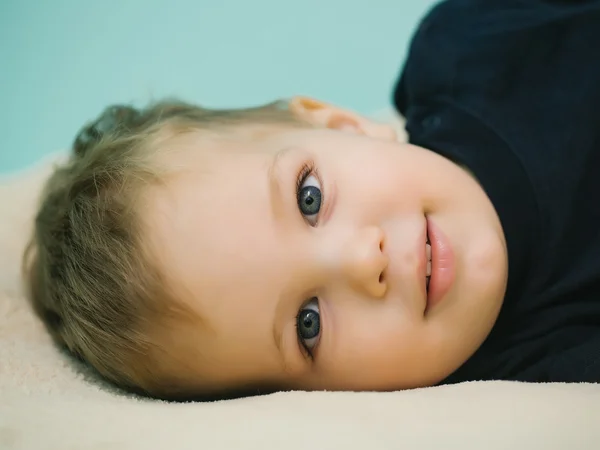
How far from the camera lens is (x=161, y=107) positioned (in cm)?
95

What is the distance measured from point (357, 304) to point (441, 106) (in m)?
0.39

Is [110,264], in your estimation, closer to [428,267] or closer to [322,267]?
[322,267]

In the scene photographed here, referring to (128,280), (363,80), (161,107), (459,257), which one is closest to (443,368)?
(459,257)

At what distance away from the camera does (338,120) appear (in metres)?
0.91

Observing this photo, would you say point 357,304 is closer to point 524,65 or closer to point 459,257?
point 459,257

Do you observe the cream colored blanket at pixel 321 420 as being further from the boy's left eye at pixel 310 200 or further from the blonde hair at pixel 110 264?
the boy's left eye at pixel 310 200

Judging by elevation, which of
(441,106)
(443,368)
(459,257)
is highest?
(441,106)

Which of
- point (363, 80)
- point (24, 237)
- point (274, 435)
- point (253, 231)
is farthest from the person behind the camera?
point (363, 80)

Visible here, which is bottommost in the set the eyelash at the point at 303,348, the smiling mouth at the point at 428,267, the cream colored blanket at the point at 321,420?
the eyelash at the point at 303,348

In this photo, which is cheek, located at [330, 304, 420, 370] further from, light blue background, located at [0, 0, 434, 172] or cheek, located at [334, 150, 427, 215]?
light blue background, located at [0, 0, 434, 172]

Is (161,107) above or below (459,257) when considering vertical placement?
above

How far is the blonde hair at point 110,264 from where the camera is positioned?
0.69m

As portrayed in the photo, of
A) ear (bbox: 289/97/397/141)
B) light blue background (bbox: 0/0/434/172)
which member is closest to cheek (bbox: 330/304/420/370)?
ear (bbox: 289/97/397/141)

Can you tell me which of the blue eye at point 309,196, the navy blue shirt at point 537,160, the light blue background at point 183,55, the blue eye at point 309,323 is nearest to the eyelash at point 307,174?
the blue eye at point 309,196
